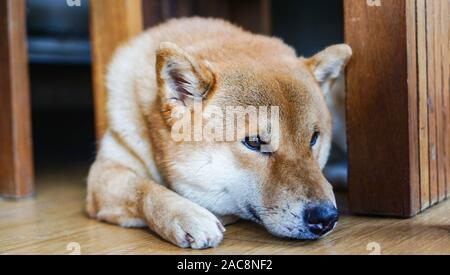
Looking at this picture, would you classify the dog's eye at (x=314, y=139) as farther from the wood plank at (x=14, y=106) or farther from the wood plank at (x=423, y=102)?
the wood plank at (x=14, y=106)

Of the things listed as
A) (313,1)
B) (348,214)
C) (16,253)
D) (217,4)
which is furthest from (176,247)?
(313,1)

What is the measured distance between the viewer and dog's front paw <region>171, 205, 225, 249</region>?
1378 millimetres

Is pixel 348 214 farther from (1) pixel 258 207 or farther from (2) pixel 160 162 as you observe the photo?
(2) pixel 160 162

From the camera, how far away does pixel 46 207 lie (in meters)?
2.11

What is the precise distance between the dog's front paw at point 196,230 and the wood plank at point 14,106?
1.14m

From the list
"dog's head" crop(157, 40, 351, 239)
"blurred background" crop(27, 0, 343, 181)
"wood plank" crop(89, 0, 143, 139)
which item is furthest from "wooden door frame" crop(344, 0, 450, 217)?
"wood plank" crop(89, 0, 143, 139)

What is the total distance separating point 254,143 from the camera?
1.48 metres

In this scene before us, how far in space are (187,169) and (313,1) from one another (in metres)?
2.19

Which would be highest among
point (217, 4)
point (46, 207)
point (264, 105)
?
point (217, 4)

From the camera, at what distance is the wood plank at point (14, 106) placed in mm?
2256

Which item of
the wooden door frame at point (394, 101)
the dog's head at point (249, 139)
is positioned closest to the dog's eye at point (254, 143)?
the dog's head at point (249, 139)

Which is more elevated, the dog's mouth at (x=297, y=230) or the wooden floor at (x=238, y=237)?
the dog's mouth at (x=297, y=230)

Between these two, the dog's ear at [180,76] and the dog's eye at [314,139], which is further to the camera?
the dog's eye at [314,139]

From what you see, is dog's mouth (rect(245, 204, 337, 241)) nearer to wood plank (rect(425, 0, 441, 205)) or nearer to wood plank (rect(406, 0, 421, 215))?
wood plank (rect(406, 0, 421, 215))
